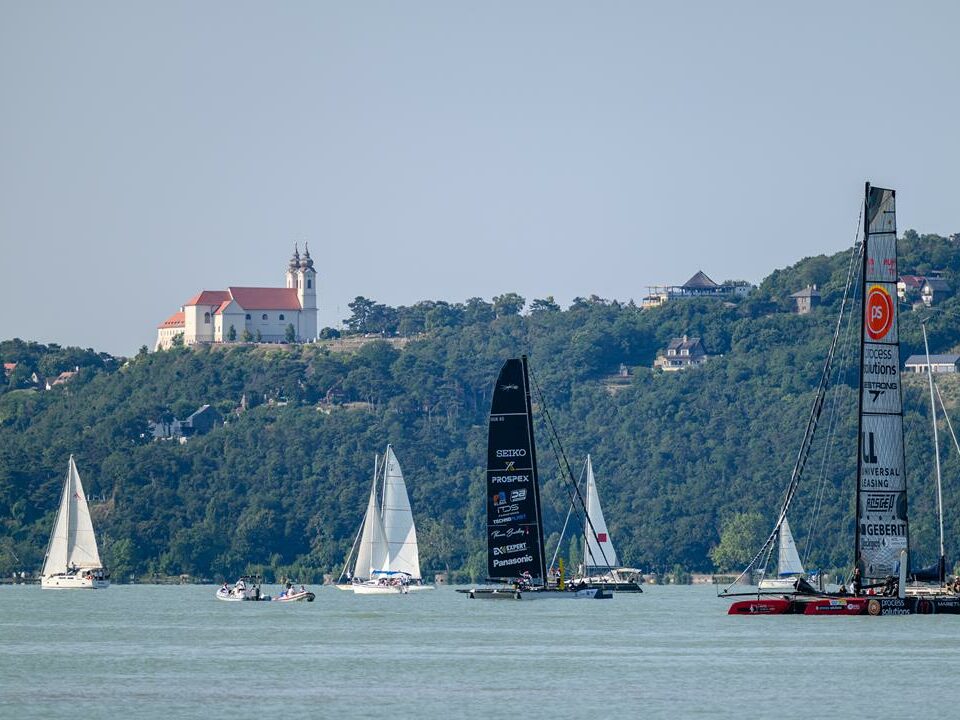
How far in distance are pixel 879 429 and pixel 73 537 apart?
8168 cm

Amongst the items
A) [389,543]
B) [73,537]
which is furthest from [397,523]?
[73,537]

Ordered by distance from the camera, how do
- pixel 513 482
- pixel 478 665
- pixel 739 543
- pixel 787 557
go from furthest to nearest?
pixel 739 543 < pixel 787 557 < pixel 513 482 < pixel 478 665

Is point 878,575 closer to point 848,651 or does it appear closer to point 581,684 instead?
point 848,651

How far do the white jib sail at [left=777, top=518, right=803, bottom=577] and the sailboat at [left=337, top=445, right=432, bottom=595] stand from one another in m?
24.5

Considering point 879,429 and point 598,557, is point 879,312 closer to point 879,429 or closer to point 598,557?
point 879,429

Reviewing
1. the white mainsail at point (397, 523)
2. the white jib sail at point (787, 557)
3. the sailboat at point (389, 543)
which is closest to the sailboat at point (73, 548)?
the sailboat at point (389, 543)

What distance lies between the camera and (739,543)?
192250 millimetres

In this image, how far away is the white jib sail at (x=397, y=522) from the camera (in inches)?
4936

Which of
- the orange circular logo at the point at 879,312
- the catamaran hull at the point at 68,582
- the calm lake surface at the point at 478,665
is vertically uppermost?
the orange circular logo at the point at 879,312

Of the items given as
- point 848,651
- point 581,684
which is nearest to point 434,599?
point 848,651

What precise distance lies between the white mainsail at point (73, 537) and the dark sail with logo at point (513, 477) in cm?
5606

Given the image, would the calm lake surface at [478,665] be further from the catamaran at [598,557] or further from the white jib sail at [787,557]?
the white jib sail at [787,557]

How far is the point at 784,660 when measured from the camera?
228 ft

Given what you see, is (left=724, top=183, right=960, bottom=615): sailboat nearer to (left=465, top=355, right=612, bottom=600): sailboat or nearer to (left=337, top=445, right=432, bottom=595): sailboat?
(left=465, top=355, right=612, bottom=600): sailboat
